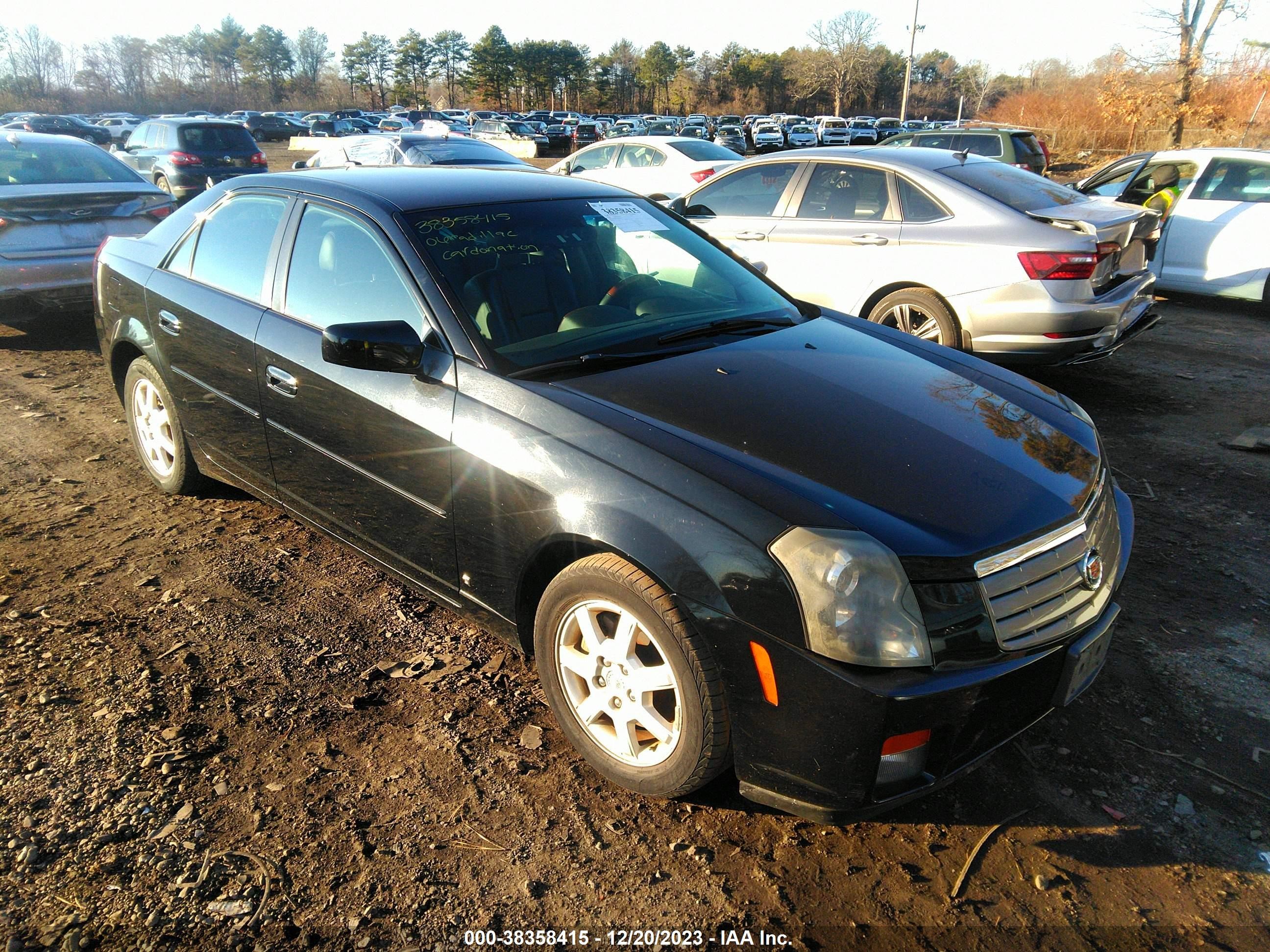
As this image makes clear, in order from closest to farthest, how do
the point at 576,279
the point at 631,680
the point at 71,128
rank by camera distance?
the point at 631,680 → the point at 576,279 → the point at 71,128

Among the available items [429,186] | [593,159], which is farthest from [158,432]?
[593,159]

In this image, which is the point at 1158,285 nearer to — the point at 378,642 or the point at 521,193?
the point at 521,193

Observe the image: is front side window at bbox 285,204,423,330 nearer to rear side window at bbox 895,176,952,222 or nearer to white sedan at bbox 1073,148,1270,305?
rear side window at bbox 895,176,952,222

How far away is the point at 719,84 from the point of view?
9031cm

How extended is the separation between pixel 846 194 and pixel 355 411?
480cm

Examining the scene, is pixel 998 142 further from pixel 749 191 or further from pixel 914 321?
pixel 914 321

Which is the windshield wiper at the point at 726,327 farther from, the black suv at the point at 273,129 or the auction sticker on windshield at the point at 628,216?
the black suv at the point at 273,129

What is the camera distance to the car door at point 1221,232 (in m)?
8.51

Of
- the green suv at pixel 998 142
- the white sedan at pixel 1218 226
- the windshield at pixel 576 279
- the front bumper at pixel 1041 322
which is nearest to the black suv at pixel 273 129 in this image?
the green suv at pixel 998 142

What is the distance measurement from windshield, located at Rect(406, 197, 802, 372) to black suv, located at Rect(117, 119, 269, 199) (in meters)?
14.9

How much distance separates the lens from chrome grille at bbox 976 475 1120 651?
2.25m

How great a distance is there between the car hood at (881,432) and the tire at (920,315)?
2.73 metres

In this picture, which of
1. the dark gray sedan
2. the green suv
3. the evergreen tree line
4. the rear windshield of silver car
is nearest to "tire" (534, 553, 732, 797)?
the dark gray sedan

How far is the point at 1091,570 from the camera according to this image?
2.50m
